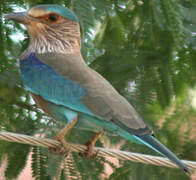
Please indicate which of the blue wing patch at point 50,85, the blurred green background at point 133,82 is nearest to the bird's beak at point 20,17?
the blurred green background at point 133,82

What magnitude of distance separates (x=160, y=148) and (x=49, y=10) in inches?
62.9

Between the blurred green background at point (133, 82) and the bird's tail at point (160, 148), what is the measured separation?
552 millimetres

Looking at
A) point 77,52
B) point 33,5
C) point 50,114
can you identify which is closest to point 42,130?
point 50,114

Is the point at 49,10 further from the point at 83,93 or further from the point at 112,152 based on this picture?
the point at 112,152

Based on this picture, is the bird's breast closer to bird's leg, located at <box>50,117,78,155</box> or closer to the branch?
bird's leg, located at <box>50,117,78,155</box>

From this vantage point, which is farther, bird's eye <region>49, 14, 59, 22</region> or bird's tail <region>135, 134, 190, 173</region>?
bird's eye <region>49, 14, 59, 22</region>

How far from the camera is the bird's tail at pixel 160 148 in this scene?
384 centimetres

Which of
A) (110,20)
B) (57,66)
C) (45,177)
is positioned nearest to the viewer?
(45,177)

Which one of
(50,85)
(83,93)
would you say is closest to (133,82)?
(83,93)

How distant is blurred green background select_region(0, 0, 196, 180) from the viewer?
4.36m

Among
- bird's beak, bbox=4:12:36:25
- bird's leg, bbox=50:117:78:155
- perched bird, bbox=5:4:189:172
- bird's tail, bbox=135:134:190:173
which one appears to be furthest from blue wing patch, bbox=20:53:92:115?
bird's tail, bbox=135:134:190:173

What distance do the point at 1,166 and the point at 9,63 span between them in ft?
3.10

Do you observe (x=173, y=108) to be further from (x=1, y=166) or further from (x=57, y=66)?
(x=1, y=166)

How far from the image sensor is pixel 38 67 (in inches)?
184
